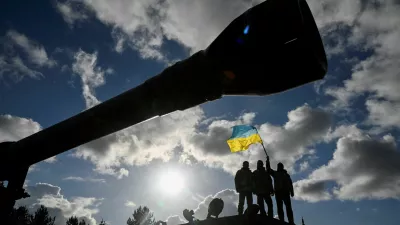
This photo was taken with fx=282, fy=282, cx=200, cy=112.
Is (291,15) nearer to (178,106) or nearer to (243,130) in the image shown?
(178,106)

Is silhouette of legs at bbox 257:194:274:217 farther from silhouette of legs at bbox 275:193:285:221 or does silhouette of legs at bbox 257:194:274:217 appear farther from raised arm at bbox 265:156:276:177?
raised arm at bbox 265:156:276:177

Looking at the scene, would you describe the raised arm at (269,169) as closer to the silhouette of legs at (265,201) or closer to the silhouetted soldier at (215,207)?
the silhouette of legs at (265,201)

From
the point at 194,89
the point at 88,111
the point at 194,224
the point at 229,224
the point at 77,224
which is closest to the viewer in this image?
the point at 194,89

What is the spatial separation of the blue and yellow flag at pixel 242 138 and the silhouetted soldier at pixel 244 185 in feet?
3.69

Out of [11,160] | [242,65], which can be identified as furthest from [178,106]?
[11,160]

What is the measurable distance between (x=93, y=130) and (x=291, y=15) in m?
2.13

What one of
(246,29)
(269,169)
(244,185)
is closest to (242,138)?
(269,169)

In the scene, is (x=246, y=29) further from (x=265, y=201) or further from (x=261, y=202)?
(x=265, y=201)

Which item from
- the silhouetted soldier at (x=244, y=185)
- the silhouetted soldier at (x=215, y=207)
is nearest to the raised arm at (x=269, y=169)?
the silhouetted soldier at (x=244, y=185)

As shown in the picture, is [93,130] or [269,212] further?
[269,212]

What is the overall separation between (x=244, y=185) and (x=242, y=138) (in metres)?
1.88

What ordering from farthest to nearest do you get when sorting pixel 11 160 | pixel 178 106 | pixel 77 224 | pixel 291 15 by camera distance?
pixel 77 224, pixel 11 160, pixel 178 106, pixel 291 15

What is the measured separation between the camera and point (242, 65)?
192 cm

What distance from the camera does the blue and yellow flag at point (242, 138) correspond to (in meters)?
9.65
